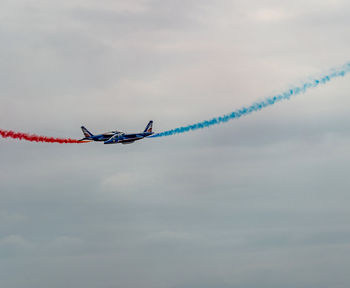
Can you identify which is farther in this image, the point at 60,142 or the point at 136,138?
the point at 136,138

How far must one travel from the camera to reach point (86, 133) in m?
135

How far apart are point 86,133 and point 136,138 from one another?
1263 centimetres

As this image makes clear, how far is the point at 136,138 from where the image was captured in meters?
129

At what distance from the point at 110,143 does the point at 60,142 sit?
39.7 feet

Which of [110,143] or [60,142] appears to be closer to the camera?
[60,142]

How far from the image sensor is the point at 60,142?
393 ft

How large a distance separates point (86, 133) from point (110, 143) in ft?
29.7

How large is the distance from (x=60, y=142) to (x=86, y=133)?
49.8ft

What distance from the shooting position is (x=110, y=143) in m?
128

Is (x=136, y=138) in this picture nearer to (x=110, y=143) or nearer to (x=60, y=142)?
(x=110, y=143)

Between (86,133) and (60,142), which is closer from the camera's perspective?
(60,142)

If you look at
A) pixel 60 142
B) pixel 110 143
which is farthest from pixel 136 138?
pixel 60 142

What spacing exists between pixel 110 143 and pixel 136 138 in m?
5.51
